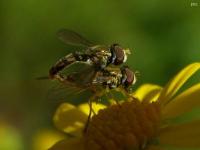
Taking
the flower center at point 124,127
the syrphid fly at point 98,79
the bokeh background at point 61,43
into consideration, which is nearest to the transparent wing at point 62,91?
the syrphid fly at point 98,79

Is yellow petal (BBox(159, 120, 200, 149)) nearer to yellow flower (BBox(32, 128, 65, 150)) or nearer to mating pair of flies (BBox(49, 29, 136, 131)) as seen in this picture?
mating pair of flies (BBox(49, 29, 136, 131))

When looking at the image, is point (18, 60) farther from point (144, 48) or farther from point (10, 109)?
point (144, 48)

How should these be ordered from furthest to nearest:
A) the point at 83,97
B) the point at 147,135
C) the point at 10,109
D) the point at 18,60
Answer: the point at 10,109, the point at 18,60, the point at 83,97, the point at 147,135

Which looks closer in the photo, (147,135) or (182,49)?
(147,135)

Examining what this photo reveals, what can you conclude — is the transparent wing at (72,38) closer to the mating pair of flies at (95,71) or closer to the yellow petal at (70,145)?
the mating pair of flies at (95,71)

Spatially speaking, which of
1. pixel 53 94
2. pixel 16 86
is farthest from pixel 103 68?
pixel 16 86

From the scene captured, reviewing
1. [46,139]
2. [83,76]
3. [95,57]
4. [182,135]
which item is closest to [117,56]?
[95,57]

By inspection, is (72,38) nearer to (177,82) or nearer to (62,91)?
(62,91)
